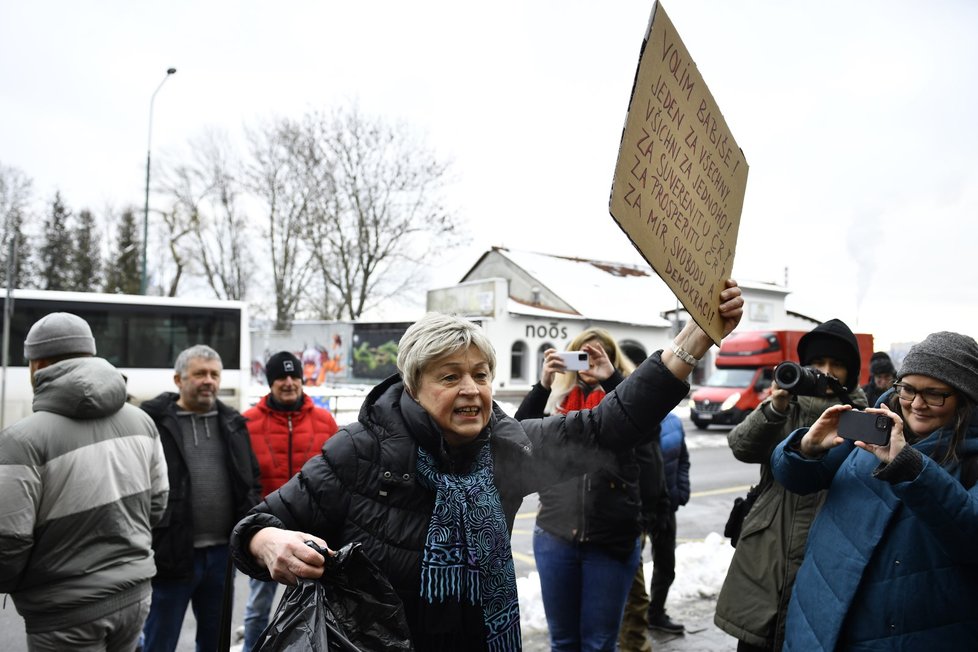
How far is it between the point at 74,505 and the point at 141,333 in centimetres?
1294

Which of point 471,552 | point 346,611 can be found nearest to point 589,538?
point 471,552

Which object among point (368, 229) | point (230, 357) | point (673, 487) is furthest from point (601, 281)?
point (673, 487)

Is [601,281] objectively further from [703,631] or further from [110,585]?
[110,585]

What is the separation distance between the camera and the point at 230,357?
15016 mm

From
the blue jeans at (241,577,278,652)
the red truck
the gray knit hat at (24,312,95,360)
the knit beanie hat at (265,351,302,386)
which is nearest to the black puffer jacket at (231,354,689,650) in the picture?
the gray knit hat at (24,312,95,360)

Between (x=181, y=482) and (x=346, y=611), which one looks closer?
(x=346, y=611)

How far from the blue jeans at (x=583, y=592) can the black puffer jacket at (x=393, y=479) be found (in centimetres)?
135

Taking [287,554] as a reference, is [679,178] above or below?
above

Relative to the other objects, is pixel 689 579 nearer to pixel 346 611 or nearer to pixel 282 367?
pixel 282 367

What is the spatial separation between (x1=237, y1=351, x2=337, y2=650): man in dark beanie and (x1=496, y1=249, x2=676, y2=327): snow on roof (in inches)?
970

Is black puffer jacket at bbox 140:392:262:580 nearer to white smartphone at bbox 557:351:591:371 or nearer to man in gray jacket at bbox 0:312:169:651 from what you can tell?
man in gray jacket at bbox 0:312:169:651

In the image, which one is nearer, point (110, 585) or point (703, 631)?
point (110, 585)

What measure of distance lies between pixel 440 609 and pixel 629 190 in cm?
117

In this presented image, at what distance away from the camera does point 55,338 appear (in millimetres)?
2771
